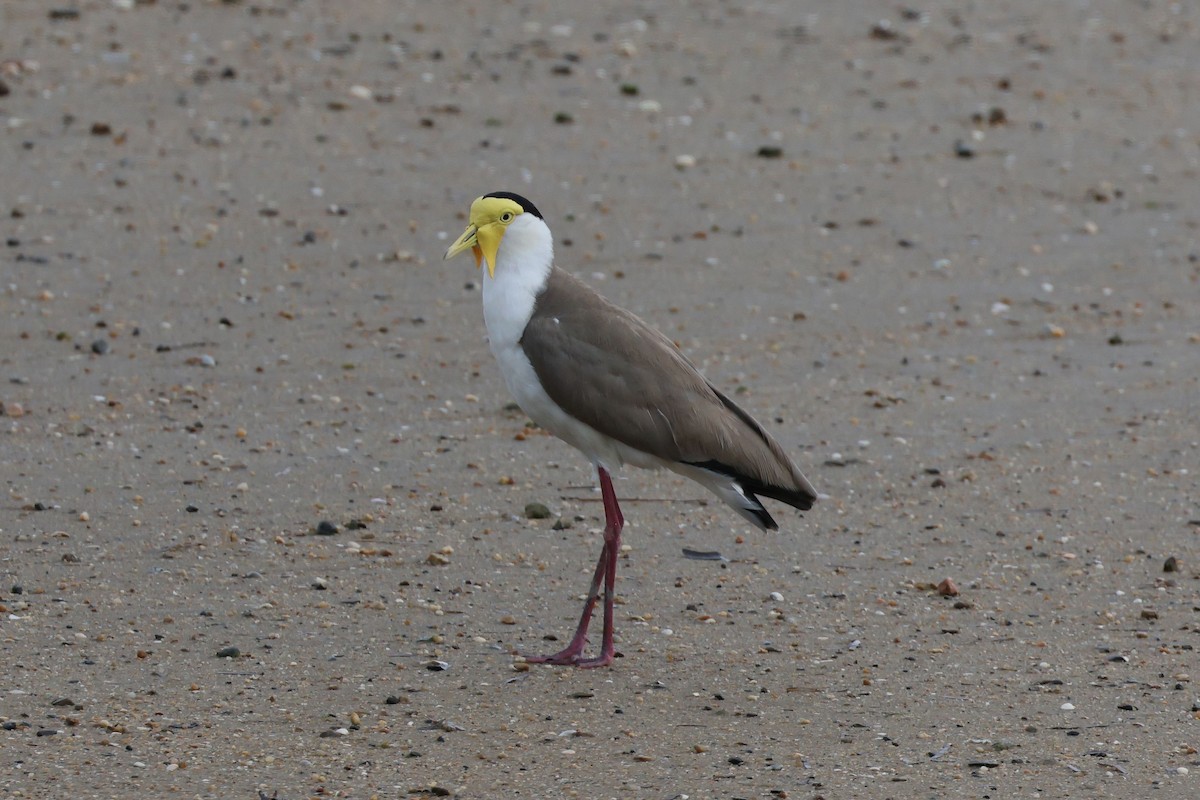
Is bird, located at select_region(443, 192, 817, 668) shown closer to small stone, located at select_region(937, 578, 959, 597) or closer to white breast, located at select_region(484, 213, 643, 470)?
white breast, located at select_region(484, 213, 643, 470)

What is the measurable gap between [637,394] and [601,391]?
0.13 meters

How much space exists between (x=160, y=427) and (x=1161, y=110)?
8.30 meters

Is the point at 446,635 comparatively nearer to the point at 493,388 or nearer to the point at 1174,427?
the point at 493,388

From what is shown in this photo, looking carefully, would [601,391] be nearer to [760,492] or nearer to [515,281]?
[515,281]

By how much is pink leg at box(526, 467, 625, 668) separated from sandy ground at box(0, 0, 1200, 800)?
0.11 meters

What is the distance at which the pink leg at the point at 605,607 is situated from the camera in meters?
5.93

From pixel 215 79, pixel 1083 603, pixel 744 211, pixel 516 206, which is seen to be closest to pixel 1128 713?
pixel 1083 603

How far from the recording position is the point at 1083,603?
659 centimetres

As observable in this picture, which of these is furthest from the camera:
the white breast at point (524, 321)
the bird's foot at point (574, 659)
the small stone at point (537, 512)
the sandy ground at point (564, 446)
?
the small stone at point (537, 512)

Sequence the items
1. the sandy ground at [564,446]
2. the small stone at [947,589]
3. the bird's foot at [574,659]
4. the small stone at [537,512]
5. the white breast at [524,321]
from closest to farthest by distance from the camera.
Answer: the sandy ground at [564,446], the bird's foot at [574,659], the white breast at [524,321], the small stone at [947,589], the small stone at [537,512]

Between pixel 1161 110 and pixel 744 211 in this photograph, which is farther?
pixel 1161 110

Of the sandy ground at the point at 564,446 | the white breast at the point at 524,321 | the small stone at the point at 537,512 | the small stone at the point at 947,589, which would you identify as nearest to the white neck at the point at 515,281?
the white breast at the point at 524,321

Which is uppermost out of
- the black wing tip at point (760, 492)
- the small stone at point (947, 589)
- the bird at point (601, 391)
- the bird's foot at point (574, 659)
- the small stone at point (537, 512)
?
the bird at point (601, 391)

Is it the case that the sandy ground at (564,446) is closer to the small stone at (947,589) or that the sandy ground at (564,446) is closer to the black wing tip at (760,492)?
the small stone at (947,589)
